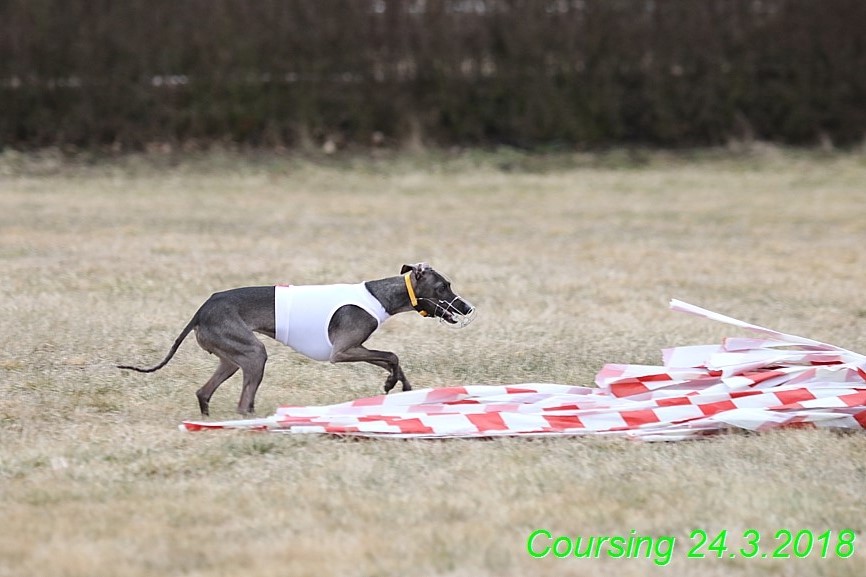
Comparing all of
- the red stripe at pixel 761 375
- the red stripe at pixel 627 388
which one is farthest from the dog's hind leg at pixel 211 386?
the red stripe at pixel 761 375

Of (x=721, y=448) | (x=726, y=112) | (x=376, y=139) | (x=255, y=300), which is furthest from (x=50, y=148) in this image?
(x=721, y=448)

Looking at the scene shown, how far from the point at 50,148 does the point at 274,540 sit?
1375cm

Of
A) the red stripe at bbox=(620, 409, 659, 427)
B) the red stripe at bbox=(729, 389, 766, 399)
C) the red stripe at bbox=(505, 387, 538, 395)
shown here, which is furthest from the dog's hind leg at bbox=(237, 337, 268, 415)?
the red stripe at bbox=(729, 389, 766, 399)

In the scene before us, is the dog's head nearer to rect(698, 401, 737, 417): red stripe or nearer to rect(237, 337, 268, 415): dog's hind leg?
rect(237, 337, 268, 415): dog's hind leg

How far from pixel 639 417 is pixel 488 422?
2.23ft

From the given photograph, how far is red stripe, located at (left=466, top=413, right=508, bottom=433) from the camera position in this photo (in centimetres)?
555

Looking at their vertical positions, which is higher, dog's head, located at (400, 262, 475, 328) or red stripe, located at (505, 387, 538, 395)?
dog's head, located at (400, 262, 475, 328)

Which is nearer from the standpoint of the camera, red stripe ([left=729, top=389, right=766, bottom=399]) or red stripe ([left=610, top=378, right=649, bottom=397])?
red stripe ([left=729, top=389, right=766, bottom=399])

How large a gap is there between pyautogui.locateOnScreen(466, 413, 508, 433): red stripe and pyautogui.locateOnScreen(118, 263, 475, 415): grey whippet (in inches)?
26.7

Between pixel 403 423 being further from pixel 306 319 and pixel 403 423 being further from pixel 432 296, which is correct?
pixel 432 296

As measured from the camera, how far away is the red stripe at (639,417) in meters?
5.66

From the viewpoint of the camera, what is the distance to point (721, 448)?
5.41m

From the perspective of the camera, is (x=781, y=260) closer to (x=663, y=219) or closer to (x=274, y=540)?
(x=663, y=219)

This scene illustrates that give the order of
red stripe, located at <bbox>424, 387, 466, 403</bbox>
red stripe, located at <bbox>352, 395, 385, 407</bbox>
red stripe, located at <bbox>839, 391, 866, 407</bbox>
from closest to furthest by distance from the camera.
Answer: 1. red stripe, located at <bbox>839, 391, 866, 407</bbox>
2. red stripe, located at <bbox>352, 395, 385, 407</bbox>
3. red stripe, located at <bbox>424, 387, 466, 403</bbox>
